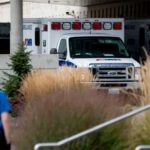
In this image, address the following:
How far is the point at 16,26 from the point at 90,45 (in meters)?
2.50

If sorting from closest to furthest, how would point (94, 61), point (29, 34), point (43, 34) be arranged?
1. point (94, 61)
2. point (43, 34)
3. point (29, 34)

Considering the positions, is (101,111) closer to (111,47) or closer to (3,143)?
(3,143)

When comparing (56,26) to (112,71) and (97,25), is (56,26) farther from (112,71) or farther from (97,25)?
(112,71)

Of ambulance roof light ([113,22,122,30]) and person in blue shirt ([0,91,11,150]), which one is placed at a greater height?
ambulance roof light ([113,22,122,30])

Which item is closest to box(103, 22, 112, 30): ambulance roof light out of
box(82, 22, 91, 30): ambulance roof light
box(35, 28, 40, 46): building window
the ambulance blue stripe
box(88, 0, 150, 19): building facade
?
box(82, 22, 91, 30): ambulance roof light

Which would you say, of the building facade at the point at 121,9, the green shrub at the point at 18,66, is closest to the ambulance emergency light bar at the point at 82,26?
the green shrub at the point at 18,66

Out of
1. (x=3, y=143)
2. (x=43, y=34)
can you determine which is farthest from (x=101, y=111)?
(x=43, y=34)

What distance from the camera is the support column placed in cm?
1891

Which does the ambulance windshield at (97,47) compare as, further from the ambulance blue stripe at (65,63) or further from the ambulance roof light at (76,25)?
the ambulance roof light at (76,25)

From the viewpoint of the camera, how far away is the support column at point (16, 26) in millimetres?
18906

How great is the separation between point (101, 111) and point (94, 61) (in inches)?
416

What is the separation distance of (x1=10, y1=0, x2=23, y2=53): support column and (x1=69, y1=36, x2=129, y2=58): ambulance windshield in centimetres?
169

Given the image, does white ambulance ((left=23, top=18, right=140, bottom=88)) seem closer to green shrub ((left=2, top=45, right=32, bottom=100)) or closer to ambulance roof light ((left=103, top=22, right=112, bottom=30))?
ambulance roof light ((left=103, top=22, right=112, bottom=30))

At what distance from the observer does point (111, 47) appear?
2070 cm
